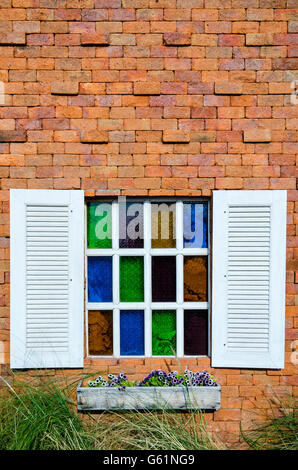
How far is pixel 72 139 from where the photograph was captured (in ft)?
10.4

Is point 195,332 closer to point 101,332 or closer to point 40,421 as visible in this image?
point 101,332

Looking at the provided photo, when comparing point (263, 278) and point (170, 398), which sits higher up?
point (263, 278)

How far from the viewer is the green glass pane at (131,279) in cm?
331

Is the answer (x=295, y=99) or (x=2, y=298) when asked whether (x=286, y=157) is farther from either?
(x=2, y=298)

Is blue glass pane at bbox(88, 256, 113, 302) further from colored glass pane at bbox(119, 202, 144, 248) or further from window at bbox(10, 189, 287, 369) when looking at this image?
colored glass pane at bbox(119, 202, 144, 248)

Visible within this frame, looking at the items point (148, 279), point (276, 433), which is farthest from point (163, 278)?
point (276, 433)

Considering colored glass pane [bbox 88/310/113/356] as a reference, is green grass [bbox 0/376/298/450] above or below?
below

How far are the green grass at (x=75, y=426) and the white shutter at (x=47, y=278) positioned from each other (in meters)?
0.26

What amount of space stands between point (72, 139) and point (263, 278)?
2.15m

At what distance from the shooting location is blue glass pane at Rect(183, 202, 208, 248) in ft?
10.8

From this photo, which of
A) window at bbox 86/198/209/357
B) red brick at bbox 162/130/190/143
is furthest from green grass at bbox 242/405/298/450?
red brick at bbox 162/130/190/143

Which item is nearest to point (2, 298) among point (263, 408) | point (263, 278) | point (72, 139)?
point (72, 139)

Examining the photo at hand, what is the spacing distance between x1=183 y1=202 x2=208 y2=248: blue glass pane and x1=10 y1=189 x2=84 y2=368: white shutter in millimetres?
969

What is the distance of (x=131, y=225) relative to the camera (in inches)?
129
